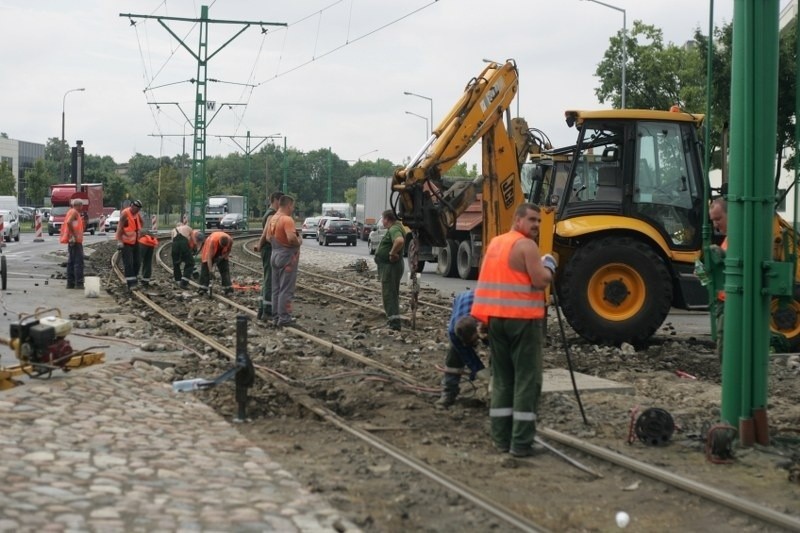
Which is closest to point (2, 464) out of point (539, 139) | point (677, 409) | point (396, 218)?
point (677, 409)

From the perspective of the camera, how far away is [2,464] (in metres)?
6.44

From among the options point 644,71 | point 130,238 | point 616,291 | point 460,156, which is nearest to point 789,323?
point 616,291

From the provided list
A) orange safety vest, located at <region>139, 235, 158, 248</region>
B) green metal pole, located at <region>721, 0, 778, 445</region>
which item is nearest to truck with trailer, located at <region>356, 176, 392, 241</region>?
orange safety vest, located at <region>139, 235, 158, 248</region>

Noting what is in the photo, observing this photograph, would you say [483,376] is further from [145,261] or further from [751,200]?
[145,261]

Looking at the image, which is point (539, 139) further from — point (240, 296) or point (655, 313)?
point (240, 296)

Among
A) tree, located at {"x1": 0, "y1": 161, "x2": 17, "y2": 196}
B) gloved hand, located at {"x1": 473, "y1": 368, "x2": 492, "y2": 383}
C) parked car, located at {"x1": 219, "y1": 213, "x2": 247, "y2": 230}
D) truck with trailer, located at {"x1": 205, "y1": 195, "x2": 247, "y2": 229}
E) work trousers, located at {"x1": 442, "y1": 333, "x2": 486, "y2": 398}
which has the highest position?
tree, located at {"x1": 0, "y1": 161, "x2": 17, "y2": 196}

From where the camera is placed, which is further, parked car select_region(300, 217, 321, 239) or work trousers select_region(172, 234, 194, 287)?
parked car select_region(300, 217, 321, 239)

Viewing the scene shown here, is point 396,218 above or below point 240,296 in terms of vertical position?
above

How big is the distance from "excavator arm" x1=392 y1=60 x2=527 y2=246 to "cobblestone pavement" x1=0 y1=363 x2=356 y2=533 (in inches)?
215

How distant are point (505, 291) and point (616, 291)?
606 cm

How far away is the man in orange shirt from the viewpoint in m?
14.7

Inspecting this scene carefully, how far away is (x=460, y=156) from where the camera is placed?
13.9 meters

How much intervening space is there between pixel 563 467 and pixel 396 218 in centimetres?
757

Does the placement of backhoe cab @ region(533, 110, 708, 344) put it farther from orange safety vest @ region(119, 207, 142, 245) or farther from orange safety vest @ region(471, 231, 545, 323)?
orange safety vest @ region(119, 207, 142, 245)
